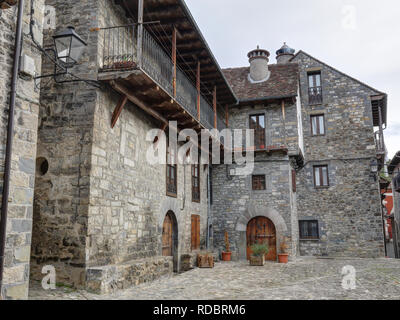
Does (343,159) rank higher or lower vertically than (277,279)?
higher

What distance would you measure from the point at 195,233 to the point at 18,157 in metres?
8.71

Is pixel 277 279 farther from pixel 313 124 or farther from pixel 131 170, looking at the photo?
pixel 313 124

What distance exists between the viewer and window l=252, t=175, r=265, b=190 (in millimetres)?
14227

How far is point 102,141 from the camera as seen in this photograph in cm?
701

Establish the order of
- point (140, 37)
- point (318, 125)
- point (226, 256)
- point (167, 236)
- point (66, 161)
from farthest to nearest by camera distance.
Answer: point (318, 125), point (226, 256), point (167, 236), point (140, 37), point (66, 161)

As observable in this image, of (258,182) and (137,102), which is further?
(258,182)

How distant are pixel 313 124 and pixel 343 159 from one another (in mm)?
2150

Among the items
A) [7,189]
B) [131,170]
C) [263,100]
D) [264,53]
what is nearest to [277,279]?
[131,170]

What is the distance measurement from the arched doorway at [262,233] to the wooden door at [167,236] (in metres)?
4.40

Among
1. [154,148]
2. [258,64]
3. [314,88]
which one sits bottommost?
[154,148]

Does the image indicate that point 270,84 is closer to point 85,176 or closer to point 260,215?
point 260,215

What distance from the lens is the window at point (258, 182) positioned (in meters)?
14.2

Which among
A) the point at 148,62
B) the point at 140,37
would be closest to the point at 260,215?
the point at 148,62

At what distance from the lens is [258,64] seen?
16.4 meters
